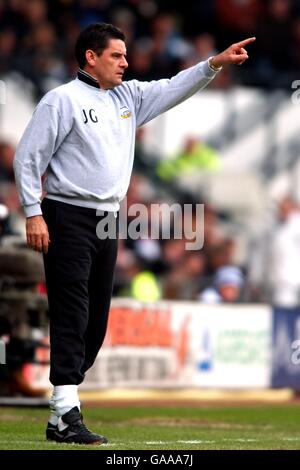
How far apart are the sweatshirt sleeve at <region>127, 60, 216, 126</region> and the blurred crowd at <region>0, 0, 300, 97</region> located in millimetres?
10010

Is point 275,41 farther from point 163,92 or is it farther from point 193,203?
point 163,92

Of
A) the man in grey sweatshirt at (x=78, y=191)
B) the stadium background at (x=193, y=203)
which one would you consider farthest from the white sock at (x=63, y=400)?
the stadium background at (x=193, y=203)

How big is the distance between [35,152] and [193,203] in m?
12.1

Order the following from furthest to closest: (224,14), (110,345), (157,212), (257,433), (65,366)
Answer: (224,14), (157,212), (110,345), (257,433), (65,366)

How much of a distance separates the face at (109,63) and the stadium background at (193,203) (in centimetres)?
375

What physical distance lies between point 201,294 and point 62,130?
27.7 feet

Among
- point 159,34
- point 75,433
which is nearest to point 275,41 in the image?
point 159,34

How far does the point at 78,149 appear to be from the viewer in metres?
7.68

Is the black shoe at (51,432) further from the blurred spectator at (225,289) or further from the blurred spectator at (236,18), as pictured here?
the blurred spectator at (236,18)

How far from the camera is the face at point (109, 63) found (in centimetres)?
778

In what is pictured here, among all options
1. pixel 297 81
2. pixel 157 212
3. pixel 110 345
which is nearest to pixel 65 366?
pixel 110 345
